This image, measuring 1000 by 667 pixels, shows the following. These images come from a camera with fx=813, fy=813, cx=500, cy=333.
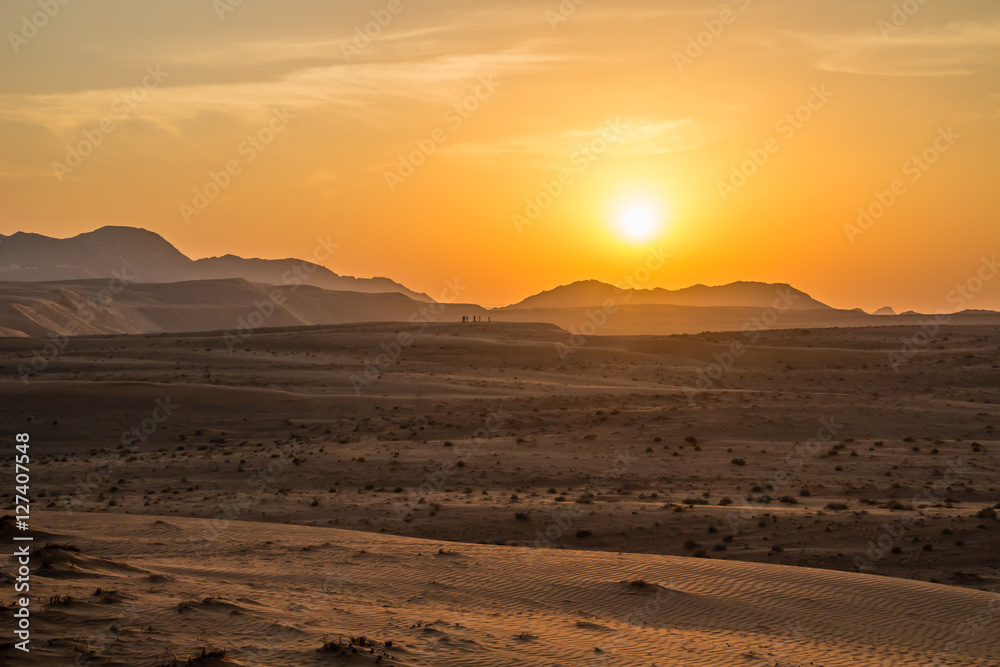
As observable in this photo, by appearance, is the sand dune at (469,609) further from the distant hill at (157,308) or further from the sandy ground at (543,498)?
the distant hill at (157,308)

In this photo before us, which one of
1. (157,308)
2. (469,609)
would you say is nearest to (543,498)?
(469,609)

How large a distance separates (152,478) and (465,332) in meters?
49.3

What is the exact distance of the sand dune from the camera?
9.61 meters

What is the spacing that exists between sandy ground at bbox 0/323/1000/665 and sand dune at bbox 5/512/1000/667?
63 millimetres

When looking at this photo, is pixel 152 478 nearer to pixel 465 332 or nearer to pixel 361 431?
pixel 361 431

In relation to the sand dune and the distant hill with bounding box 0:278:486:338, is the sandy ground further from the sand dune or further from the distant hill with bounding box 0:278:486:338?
the distant hill with bounding box 0:278:486:338

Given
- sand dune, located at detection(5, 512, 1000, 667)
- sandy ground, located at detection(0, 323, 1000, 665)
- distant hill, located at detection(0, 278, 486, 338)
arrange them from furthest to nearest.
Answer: distant hill, located at detection(0, 278, 486, 338), sandy ground, located at detection(0, 323, 1000, 665), sand dune, located at detection(5, 512, 1000, 667)

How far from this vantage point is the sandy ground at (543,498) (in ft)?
37.2

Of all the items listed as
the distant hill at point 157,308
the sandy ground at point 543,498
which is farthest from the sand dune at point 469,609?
the distant hill at point 157,308

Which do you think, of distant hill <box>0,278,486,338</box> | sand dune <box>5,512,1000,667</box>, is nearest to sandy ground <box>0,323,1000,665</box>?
sand dune <box>5,512,1000,667</box>

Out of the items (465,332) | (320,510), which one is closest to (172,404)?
(320,510)

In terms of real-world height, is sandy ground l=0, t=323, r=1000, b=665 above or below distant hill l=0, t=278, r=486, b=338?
below

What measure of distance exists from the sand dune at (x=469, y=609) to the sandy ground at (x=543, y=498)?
0.21 feet

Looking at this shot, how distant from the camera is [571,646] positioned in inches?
409
